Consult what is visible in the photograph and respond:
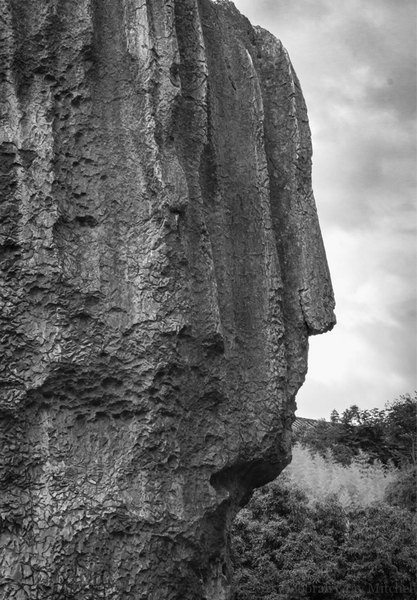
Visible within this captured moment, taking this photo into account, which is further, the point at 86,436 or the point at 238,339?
the point at 238,339

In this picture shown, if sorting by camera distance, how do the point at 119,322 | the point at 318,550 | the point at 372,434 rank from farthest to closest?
the point at 372,434, the point at 318,550, the point at 119,322

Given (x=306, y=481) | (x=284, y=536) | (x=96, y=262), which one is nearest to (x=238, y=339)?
(x=96, y=262)

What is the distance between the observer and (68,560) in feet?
9.66

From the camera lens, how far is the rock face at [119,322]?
2988 millimetres

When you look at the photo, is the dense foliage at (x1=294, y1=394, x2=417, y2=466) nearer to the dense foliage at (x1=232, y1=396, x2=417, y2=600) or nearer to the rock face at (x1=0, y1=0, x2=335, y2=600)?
the dense foliage at (x1=232, y1=396, x2=417, y2=600)

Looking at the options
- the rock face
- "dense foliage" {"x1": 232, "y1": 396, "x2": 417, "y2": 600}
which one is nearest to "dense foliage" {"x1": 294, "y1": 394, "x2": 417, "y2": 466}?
"dense foliage" {"x1": 232, "y1": 396, "x2": 417, "y2": 600}

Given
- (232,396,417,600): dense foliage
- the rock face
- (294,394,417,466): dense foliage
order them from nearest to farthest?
1. the rock face
2. (232,396,417,600): dense foliage
3. (294,394,417,466): dense foliage

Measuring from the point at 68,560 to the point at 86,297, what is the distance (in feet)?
3.10

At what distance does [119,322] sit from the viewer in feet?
10.3

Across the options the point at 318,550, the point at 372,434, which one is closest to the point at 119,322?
the point at 318,550

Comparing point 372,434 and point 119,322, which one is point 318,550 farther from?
point 372,434

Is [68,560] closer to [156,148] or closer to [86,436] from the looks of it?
[86,436]

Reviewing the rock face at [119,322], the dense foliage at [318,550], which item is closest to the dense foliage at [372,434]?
the dense foliage at [318,550]

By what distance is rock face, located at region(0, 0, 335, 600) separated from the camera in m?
2.99
